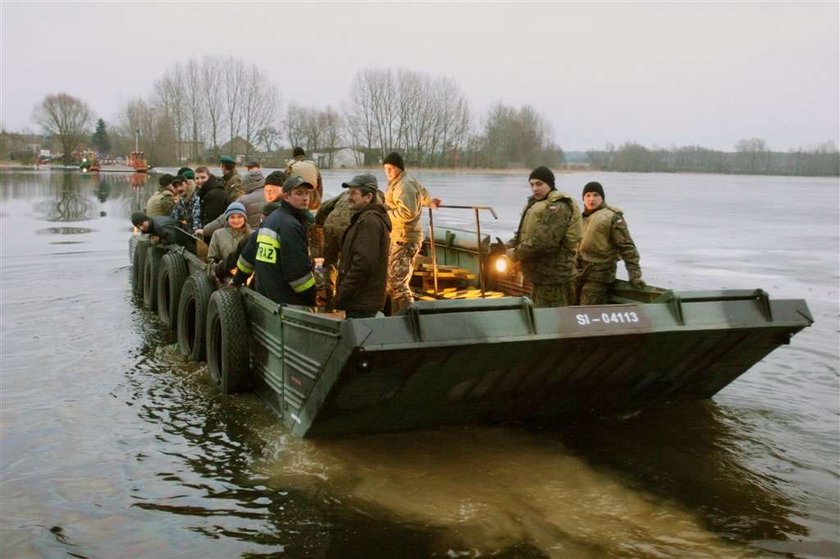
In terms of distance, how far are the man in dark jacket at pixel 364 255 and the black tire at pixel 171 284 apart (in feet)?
13.5

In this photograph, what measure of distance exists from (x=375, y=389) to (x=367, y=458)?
0.68 meters

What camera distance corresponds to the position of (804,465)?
570cm

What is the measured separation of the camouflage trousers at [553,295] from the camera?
21.4 ft

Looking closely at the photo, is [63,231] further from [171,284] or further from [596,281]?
[596,281]

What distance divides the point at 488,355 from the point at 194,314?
416cm

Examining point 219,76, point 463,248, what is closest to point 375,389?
point 463,248

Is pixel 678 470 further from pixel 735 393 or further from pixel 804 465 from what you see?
pixel 735 393

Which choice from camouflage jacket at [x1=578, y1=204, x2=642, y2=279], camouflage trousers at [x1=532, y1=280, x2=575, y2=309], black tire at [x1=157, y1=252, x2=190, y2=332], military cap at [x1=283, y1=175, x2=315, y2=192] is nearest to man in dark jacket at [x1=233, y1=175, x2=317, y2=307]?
military cap at [x1=283, y1=175, x2=315, y2=192]

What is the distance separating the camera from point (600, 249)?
6.89m

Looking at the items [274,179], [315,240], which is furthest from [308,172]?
[274,179]

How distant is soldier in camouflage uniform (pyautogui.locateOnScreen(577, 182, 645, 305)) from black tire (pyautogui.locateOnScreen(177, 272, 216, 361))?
3374mm

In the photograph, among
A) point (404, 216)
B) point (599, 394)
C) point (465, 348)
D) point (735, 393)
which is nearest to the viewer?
point (465, 348)

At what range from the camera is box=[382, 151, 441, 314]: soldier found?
6938 millimetres

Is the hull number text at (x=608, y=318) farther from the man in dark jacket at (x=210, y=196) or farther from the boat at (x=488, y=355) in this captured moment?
the man in dark jacket at (x=210, y=196)
